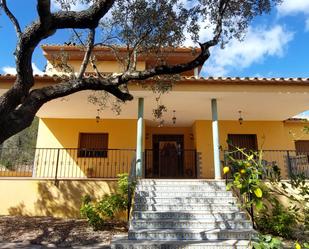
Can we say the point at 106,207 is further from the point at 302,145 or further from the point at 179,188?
the point at 302,145

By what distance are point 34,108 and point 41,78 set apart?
466 centimetres

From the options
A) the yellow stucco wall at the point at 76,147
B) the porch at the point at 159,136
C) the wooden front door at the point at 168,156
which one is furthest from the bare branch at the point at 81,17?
the wooden front door at the point at 168,156

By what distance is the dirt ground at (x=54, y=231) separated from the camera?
22.6 ft

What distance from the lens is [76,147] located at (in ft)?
43.0

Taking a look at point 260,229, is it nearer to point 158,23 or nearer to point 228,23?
point 228,23

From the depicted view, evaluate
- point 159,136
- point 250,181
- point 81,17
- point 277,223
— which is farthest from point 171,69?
point 159,136

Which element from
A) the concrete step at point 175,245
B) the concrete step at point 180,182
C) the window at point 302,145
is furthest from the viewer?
the window at point 302,145

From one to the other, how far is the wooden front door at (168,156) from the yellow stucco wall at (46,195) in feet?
15.0

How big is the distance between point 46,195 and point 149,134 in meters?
6.16

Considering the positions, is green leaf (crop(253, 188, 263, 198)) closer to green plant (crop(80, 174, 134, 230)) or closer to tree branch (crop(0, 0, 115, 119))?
tree branch (crop(0, 0, 115, 119))

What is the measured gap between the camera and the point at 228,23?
791cm

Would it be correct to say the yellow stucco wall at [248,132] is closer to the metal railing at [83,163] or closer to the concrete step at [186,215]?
the metal railing at [83,163]

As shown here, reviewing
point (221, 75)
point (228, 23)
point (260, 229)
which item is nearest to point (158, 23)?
point (228, 23)

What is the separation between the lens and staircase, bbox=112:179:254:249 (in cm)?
612
